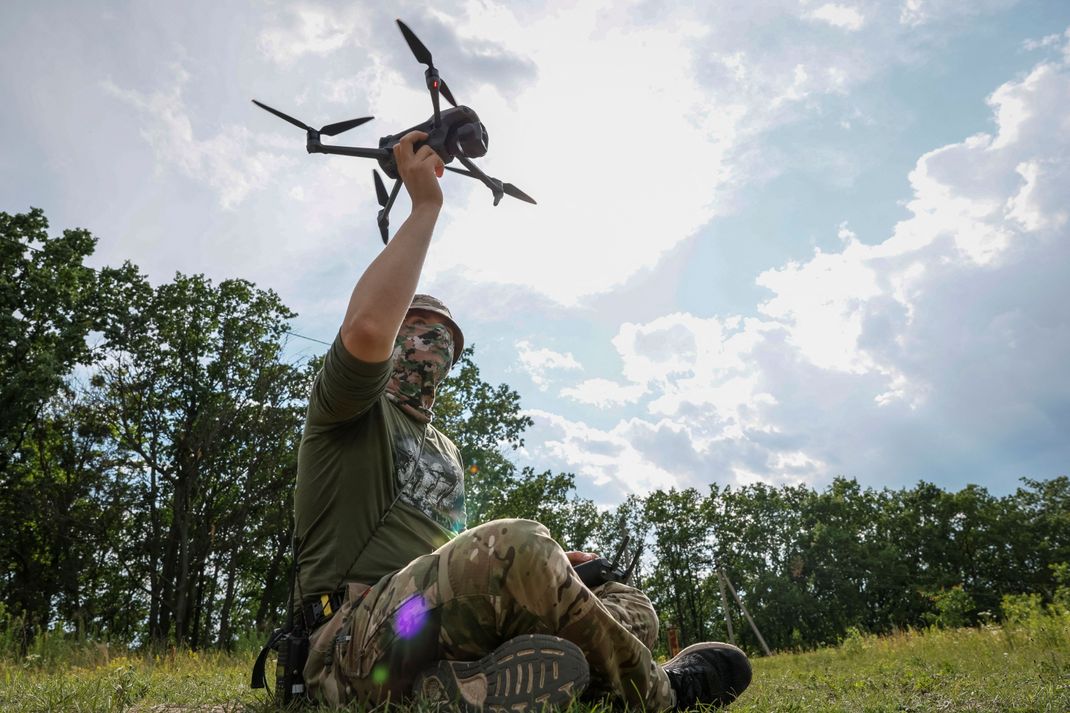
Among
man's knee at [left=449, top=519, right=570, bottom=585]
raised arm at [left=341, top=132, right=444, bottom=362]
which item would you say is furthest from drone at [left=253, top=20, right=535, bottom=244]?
man's knee at [left=449, top=519, right=570, bottom=585]

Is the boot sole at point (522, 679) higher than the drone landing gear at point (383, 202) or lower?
lower

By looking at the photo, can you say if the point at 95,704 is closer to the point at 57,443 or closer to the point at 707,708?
the point at 707,708

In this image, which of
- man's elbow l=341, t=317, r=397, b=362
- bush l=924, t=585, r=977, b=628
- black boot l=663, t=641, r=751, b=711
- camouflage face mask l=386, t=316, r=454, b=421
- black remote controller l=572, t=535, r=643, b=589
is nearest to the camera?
man's elbow l=341, t=317, r=397, b=362

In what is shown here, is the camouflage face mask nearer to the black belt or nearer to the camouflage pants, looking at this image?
the black belt

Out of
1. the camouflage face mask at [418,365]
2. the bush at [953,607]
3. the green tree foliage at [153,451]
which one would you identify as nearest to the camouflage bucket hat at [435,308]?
the camouflage face mask at [418,365]

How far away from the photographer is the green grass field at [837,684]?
11.3ft

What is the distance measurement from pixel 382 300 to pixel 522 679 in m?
1.43

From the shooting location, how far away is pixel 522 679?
7.42 feet

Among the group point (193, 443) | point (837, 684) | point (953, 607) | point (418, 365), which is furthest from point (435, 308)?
point (953, 607)

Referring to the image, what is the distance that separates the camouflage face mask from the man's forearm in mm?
809

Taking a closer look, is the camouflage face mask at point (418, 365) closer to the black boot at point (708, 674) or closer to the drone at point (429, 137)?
the drone at point (429, 137)

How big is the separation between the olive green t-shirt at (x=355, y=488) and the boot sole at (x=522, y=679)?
28.7 inches

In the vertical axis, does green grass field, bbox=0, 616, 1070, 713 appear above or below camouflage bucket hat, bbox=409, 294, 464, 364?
below

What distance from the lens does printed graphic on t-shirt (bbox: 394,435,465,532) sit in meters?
3.15
